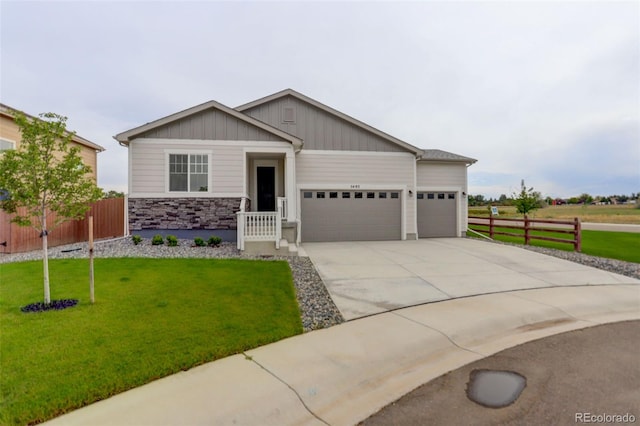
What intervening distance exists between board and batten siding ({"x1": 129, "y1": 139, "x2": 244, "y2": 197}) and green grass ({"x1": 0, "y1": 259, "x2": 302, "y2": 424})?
4247mm

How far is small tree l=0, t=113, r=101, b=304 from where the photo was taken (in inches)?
176

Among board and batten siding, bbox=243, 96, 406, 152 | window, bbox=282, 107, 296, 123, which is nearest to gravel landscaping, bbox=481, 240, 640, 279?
board and batten siding, bbox=243, 96, 406, 152

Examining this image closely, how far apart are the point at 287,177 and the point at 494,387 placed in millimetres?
9642

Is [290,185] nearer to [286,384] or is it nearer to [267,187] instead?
[267,187]

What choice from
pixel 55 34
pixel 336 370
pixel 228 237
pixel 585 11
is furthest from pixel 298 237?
pixel 585 11

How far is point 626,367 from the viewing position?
3.28 m

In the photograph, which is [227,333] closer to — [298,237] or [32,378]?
[32,378]

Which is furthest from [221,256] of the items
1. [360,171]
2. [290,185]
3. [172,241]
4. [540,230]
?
[540,230]

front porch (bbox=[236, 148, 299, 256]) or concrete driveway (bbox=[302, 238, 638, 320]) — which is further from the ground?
front porch (bbox=[236, 148, 299, 256])

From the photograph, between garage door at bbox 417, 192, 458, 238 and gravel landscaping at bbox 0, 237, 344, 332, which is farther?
garage door at bbox 417, 192, 458, 238

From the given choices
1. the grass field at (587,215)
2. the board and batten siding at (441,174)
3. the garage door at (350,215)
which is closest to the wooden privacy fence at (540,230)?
the board and batten siding at (441,174)

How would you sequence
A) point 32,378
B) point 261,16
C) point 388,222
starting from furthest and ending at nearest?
1. point 388,222
2. point 261,16
3. point 32,378

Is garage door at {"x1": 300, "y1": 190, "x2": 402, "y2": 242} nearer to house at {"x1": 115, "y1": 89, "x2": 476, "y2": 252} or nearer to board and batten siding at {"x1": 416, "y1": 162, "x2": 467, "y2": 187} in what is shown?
house at {"x1": 115, "y1": 89, "x2": 476, "y2": 252}

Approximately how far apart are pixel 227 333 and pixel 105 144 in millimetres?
19569
